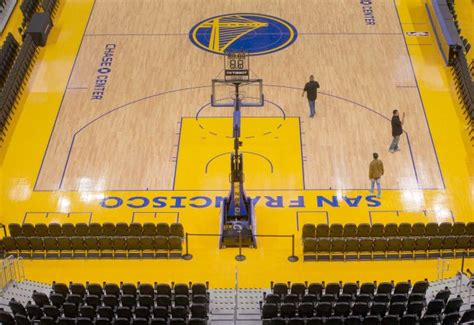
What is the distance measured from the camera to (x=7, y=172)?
28.2 metres

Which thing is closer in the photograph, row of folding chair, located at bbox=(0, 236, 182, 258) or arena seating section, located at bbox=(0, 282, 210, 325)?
arena seating section, located at bbox=(0, 282, 210, 325)

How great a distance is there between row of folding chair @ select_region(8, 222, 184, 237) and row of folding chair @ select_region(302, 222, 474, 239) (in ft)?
12.3

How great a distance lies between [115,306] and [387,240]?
7668 millimetres

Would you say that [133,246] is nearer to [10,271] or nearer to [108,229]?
[108,229]

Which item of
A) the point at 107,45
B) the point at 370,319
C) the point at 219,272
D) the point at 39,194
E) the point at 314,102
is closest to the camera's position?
the point at 370,319

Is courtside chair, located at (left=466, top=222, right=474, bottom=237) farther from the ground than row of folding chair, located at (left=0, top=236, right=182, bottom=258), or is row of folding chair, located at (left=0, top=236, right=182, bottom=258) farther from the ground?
courtside chair, located at (left=466, top=222, right=474, bottom=237)

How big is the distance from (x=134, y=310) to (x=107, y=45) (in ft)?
55.6

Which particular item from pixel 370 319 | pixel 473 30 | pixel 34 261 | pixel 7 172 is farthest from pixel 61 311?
pixel 473 30

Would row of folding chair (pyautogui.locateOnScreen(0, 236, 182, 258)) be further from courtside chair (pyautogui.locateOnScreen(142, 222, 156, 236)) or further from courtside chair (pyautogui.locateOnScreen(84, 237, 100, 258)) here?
courtside chair (pyautogui.locateOnScreen(142, 222, 156, 236))

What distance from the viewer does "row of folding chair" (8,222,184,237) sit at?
81.0 ft

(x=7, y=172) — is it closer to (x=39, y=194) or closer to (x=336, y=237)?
(x=39, y=194)

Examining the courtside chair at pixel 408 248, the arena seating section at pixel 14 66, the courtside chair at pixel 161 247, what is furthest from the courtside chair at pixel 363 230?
the arena seating section at pixel 14 66

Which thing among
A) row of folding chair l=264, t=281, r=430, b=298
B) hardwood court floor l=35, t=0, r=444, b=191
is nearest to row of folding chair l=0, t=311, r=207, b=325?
row of folding chair l=264, t=281, r=430, b=298

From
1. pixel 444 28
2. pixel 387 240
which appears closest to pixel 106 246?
pixel 387 240
